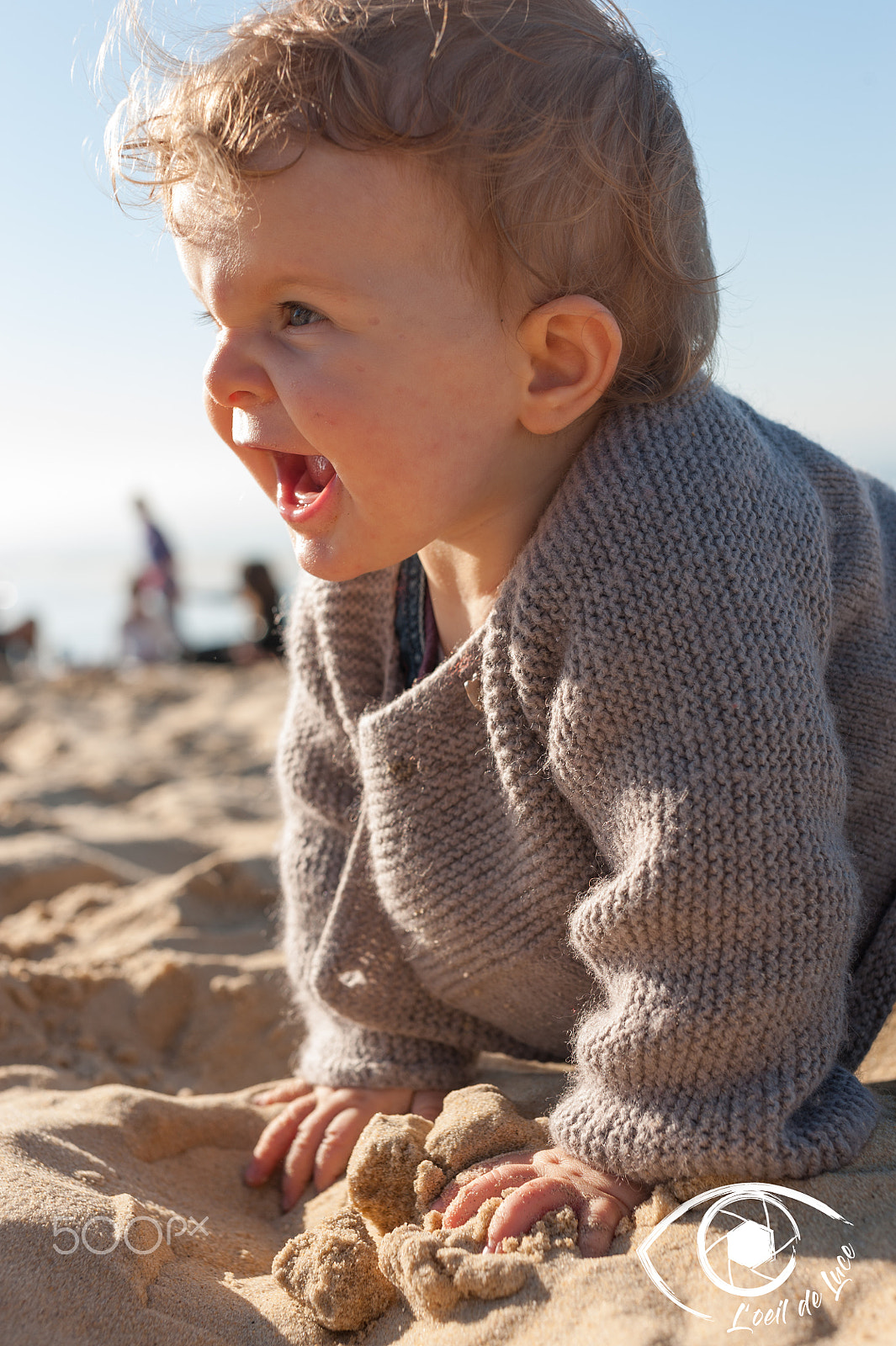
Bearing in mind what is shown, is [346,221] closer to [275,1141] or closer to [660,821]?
[660,821]

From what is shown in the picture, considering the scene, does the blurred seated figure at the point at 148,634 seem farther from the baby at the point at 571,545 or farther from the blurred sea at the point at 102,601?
the baby at the point at 571,545

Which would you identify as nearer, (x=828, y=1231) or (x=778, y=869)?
(x=828, y=1231)

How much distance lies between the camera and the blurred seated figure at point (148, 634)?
10273mm

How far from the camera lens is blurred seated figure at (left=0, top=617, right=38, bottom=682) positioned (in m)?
10.6

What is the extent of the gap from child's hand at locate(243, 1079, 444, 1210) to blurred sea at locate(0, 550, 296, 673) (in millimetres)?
8883

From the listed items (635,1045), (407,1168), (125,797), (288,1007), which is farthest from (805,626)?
(125,797)

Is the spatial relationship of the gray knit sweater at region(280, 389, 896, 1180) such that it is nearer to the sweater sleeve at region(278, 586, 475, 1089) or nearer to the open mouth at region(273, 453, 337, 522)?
the sweater sleeve at region(278, 586, 475, 1089)

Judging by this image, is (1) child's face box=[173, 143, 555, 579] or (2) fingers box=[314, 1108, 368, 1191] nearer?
(1) child's face box=[173, 143, 555, 579]

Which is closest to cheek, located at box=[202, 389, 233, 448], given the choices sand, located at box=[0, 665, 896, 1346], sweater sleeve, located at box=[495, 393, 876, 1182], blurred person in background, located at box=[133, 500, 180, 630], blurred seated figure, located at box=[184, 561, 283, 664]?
sweater sleeve, located at box=[495, 393, 876, 1182]

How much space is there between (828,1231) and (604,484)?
3.16 ft

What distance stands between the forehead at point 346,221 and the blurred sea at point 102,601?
9.28m

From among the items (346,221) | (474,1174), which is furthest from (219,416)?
(474,1174)

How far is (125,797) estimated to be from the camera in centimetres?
427

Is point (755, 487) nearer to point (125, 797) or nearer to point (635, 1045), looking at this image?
point (635, 1045)
